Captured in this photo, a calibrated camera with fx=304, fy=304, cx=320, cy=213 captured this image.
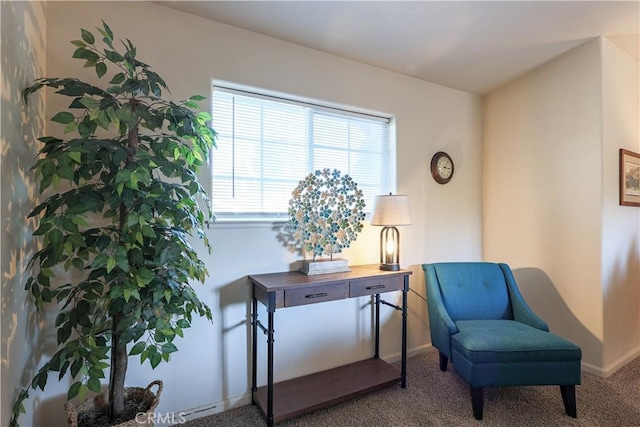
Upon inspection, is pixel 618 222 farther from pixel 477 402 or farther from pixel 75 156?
pixel 75 156

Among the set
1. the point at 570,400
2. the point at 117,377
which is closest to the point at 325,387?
the point at 117,377

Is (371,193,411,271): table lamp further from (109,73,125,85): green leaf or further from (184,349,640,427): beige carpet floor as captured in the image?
(109,73,125,85): green leaf

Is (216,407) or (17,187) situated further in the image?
(216,407)

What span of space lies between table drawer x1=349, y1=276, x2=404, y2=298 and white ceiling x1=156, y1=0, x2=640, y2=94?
172 cm

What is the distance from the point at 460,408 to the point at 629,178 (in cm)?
238

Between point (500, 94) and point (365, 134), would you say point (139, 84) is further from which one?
point (500, 94)

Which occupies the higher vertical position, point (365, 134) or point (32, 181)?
point (365, 134)

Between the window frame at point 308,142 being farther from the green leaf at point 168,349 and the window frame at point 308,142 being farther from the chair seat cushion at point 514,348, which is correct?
the chair seat cushion at point 514,348

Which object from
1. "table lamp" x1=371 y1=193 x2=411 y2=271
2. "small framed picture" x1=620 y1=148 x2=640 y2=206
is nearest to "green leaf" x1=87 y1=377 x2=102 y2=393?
"table lamp" x1=371 y1=193 x2=411 y2=271

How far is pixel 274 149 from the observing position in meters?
2.23

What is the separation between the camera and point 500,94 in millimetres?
3047

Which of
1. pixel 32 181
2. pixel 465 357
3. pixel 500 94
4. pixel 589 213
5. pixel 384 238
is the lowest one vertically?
pixel 465 357

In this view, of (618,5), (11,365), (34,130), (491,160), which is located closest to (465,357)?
(491,160)

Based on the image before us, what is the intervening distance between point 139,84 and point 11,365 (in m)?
1.25
